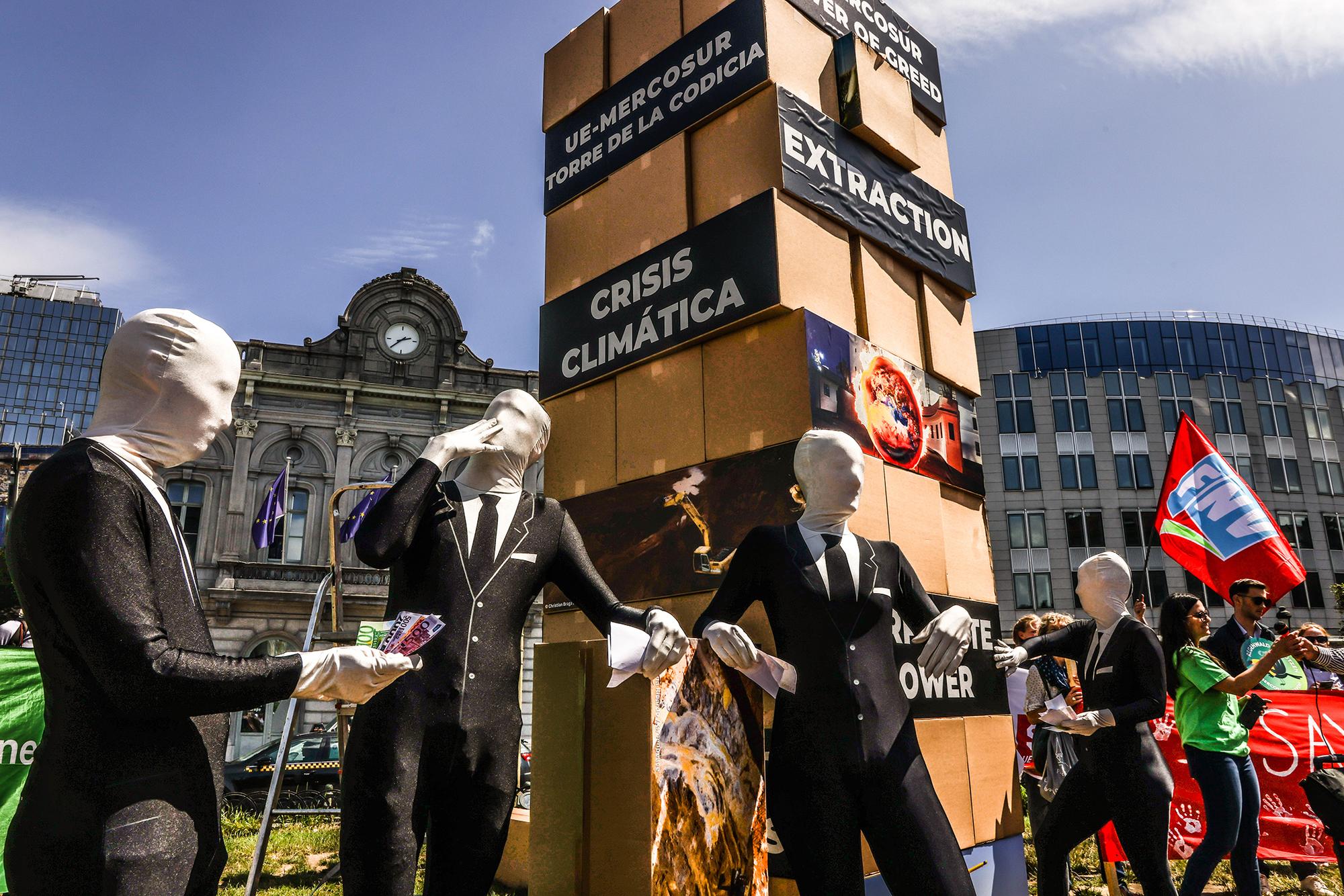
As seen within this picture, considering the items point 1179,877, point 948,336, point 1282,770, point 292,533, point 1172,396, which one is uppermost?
point 1172,396

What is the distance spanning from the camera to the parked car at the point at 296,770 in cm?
966

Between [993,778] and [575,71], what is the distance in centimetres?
424

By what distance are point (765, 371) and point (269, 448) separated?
2191 centimetres

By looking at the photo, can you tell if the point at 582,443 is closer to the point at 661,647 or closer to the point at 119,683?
the point at 661,647

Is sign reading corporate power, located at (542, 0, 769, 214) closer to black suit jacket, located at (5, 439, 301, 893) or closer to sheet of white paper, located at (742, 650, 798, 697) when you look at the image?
sheet of white paper, located at (742, 650, 798, 697)

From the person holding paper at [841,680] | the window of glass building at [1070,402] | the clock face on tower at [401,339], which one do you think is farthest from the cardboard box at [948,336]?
the window of glass building at [1070,402]

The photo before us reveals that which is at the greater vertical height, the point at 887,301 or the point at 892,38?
the point at 892,38

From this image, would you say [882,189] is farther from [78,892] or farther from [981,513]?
[78,892]

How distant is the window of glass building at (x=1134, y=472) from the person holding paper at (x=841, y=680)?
36746 mm

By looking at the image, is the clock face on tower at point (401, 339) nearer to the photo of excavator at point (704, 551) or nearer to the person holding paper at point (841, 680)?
the photo of excavator at point (704, 551)

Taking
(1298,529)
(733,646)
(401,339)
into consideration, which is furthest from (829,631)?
(1298,529)

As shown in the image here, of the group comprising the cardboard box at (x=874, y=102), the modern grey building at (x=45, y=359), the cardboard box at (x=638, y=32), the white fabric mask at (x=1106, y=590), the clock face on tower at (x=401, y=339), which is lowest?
the white fabric mask at (x=1106, y=590)

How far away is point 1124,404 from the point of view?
1442 inches

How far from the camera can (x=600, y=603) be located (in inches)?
108
